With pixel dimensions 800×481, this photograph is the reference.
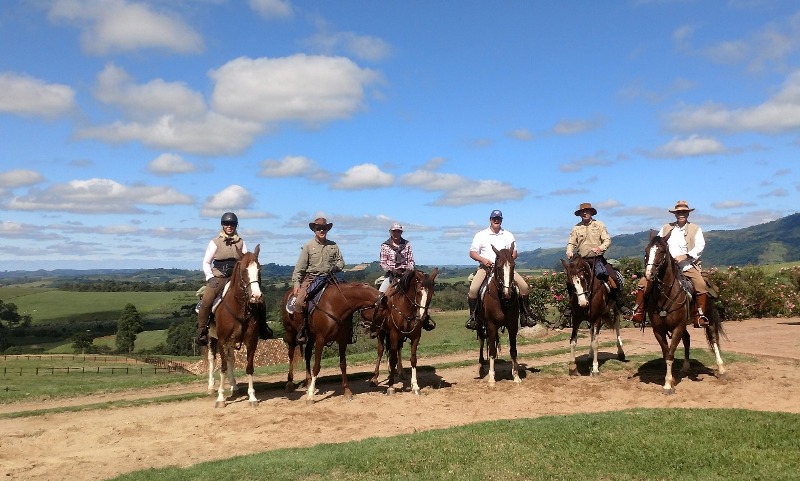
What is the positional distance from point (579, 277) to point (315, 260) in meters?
5.56

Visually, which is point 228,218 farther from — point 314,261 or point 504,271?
point 504,271

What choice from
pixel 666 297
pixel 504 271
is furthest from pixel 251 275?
pixel 666 297

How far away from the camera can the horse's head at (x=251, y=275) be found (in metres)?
10.2

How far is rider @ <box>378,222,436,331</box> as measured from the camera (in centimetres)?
1178

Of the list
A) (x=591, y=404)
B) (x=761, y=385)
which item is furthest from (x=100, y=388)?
(x=761, y=385)

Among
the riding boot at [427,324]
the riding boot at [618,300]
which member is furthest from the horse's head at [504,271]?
the riding boot at [618,300]

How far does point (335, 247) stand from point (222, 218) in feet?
7.85

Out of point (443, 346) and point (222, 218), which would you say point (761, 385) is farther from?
point (222, 218)

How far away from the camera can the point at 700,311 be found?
37.3ft

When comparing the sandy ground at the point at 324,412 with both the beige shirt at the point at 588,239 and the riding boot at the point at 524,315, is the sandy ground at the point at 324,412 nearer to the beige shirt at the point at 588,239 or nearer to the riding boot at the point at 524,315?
the riding boot at the point at 524,315

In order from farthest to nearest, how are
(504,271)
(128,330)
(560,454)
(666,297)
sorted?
(128,330) < (504,271) < (666,297) < (560,454)

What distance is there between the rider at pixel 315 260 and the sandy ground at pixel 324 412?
219 centimetres

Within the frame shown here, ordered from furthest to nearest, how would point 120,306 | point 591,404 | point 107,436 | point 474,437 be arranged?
point 120,306
point 591,404
point 107,436
point 474,437

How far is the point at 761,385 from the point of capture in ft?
34.5
